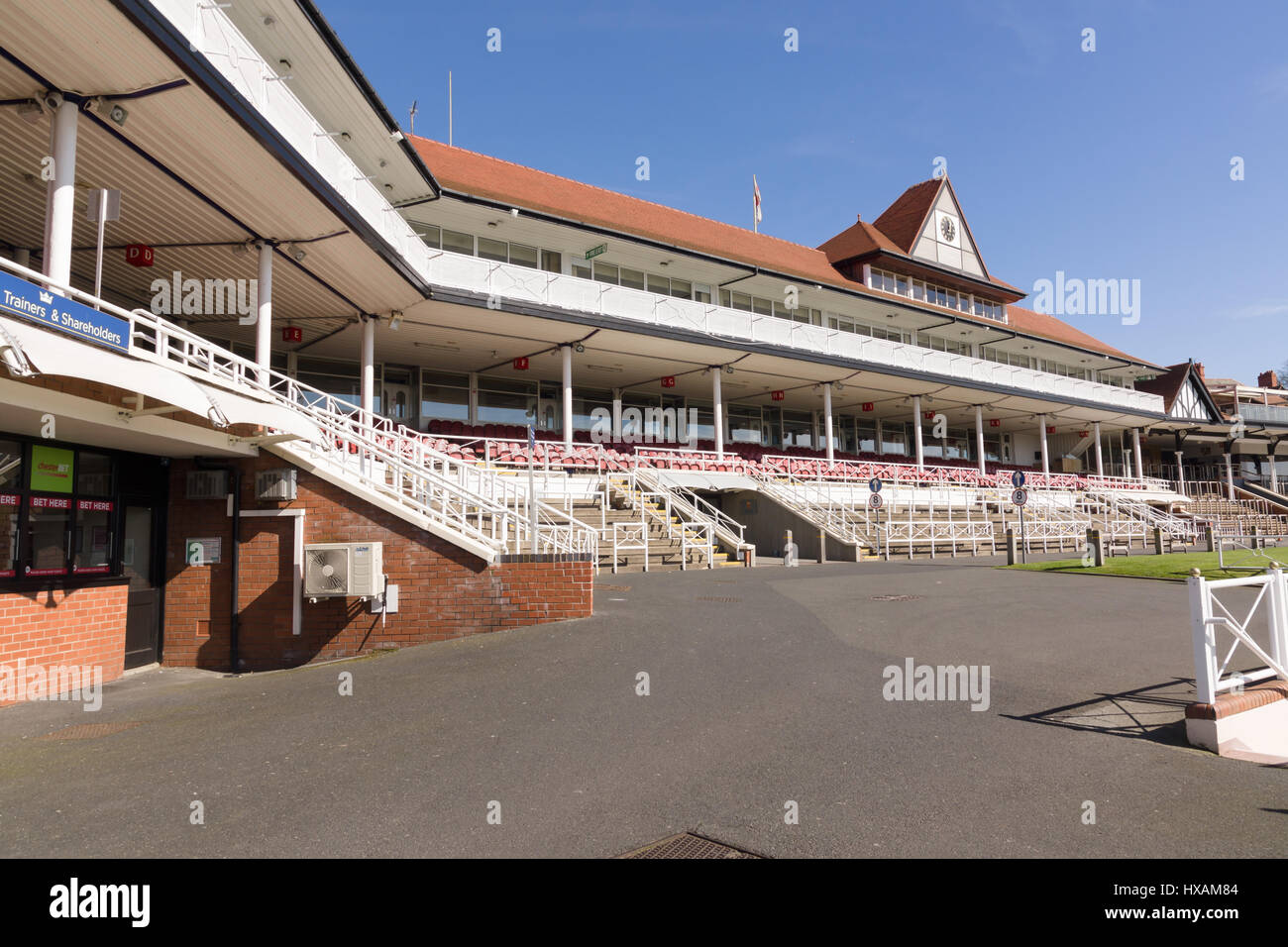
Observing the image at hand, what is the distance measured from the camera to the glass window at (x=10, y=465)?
28.6 feet

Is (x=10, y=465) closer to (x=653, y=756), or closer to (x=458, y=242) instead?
(x=653, y=756)

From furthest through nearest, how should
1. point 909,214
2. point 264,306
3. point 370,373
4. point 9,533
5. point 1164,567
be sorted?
point 909,214 < point 370,373 < point 1164,567 < point 264,306 < point 9,533

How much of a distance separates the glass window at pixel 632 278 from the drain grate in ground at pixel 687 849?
26.1 meters

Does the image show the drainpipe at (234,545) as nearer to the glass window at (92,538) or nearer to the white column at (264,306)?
the glass window at (92,538)

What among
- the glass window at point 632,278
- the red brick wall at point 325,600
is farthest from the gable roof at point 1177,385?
the red brick wall at point 325,600

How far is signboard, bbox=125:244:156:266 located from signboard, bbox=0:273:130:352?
805 centimetres

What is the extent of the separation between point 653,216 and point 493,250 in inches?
376

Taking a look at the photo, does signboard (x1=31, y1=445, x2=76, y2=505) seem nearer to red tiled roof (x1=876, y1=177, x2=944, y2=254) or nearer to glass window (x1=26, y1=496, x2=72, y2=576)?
glass window (x1=26, y1=496, x2=72, y2=576)

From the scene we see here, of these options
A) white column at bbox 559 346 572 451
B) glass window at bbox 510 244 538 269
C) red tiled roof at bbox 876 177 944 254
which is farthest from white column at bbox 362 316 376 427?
red tiled roof at bbox 876 177 944 254

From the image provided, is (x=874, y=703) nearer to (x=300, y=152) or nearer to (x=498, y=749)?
(x=498, y=749)

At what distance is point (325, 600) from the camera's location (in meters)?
11.0

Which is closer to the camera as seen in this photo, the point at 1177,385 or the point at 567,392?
the point at 567,392

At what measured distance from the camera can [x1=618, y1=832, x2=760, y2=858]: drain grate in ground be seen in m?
4.02

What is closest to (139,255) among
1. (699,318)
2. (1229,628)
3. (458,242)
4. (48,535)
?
(48,535)
